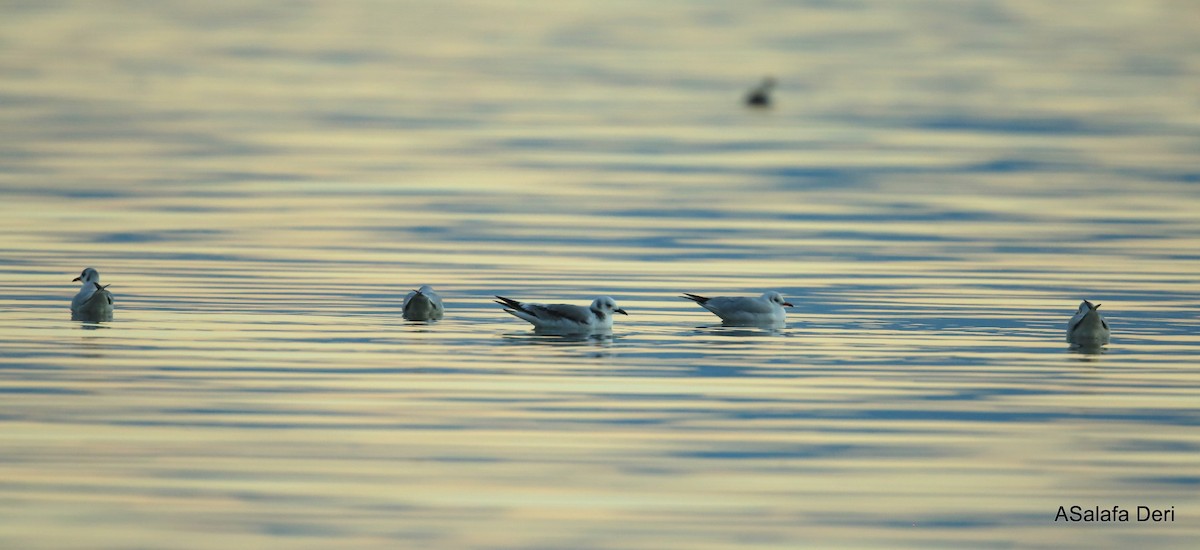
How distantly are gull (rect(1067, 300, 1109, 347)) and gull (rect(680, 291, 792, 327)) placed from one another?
280 cm

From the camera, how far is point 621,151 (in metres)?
41.2

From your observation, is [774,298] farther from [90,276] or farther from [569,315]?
[90,276]

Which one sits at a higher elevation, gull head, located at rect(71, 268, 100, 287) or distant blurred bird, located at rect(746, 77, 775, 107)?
distant blurred bird, located at rect(746, 77, 775, 107)

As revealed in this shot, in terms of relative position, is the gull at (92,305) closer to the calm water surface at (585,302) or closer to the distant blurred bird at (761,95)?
the calm water surface at (585,302)

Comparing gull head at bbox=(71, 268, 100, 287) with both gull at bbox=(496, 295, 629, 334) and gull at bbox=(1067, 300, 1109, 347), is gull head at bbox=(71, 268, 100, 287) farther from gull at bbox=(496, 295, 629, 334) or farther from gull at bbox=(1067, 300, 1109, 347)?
gull at bbox=(1067, 300, 1109, 347)

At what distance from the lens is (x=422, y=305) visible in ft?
66.8

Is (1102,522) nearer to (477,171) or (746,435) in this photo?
(746,435)

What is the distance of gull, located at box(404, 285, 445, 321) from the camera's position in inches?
799

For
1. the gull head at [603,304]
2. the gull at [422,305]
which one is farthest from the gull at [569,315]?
the gull at [422,305]

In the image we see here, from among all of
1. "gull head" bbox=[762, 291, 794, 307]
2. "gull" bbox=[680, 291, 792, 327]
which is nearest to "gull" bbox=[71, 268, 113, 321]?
"gull" bbox=[680, 291, 792, 327]

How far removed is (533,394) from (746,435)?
2082 mm

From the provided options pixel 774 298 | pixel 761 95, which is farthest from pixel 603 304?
pixel 761 95

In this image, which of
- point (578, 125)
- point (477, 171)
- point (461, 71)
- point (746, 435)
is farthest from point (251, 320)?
point (461, 71)

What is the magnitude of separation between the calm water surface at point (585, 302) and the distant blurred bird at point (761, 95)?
738 mm
